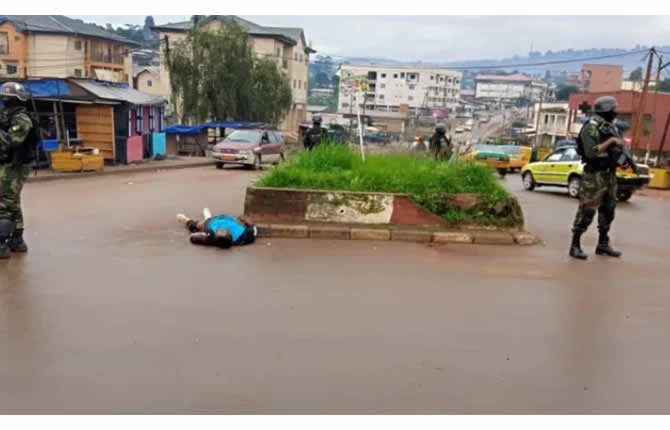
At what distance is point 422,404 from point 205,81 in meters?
33.3

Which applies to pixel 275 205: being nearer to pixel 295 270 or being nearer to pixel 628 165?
pixel 295 270

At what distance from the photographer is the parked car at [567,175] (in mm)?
15883

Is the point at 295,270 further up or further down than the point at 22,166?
further down

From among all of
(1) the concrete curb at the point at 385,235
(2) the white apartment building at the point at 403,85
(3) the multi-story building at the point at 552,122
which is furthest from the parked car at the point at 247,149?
(2) the white apartment building at the point at 403,85

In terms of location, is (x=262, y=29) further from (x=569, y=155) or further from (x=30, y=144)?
(x=30, y=144)

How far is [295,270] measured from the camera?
6348mm

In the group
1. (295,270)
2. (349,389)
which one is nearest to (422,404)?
(349,389)

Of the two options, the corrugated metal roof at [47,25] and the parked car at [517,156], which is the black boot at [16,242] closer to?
the parked car at [517,156]

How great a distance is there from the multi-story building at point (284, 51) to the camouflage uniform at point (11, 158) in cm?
4041

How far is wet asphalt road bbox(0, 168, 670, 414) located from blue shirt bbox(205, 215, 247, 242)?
12.3 inches

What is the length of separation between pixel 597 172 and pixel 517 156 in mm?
22679

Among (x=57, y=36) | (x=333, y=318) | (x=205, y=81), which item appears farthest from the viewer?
(x=57, y=36)

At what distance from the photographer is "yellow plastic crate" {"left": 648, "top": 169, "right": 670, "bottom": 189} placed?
22297 mm

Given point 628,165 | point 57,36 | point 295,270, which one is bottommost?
point 295,270
